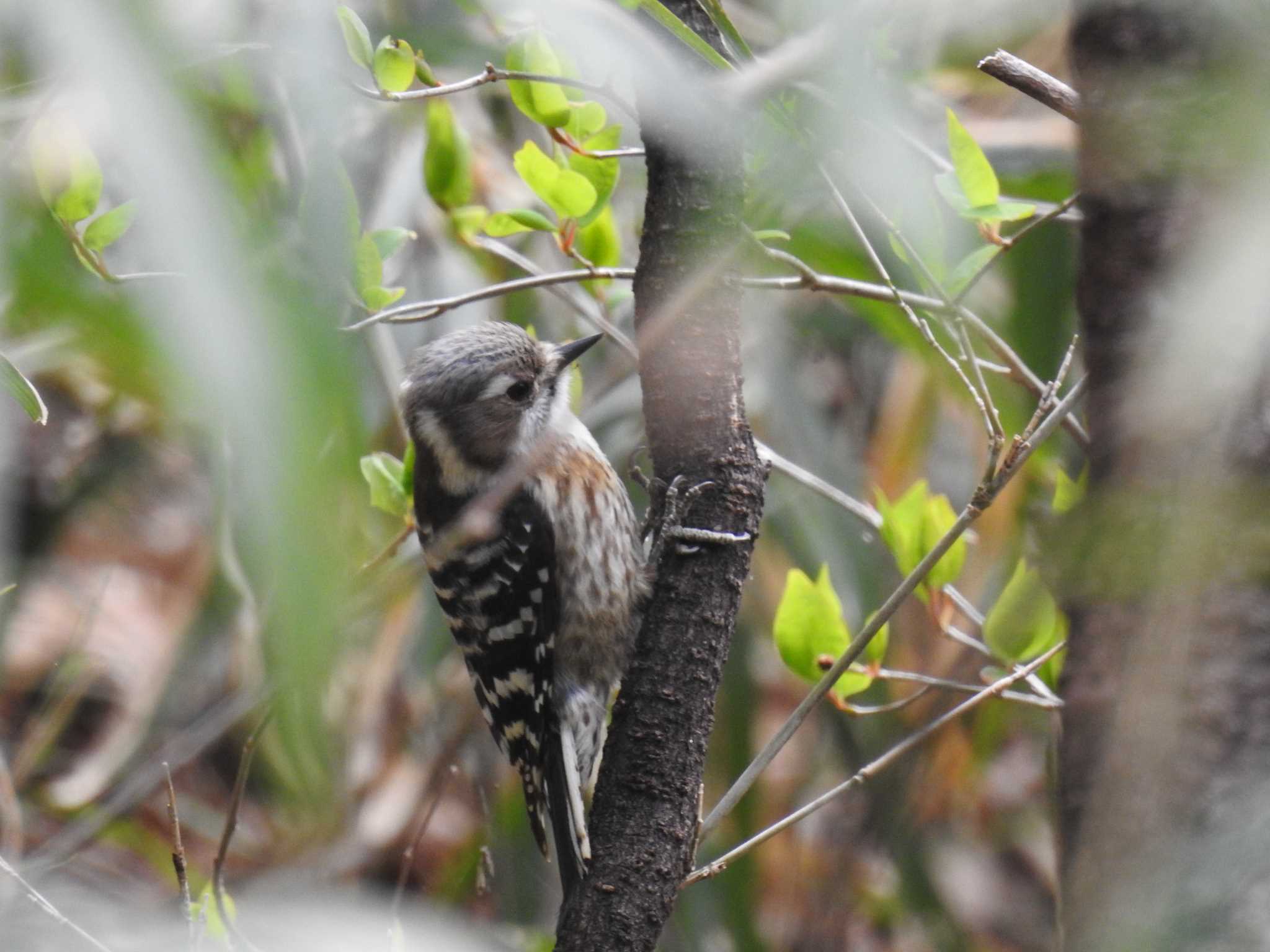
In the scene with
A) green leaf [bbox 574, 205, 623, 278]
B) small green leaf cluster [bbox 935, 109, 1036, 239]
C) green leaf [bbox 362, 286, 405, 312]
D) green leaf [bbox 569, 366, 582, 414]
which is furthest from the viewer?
green leaf [bbox 569, 366, 582, 414]

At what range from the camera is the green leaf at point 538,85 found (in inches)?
52.6

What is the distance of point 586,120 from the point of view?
1.42 meters

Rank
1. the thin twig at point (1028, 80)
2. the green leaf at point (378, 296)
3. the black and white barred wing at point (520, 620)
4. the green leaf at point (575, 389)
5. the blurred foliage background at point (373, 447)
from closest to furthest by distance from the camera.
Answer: the blurred foliage background at point (373, 447)
the thin twig at point (1028, 80)
the green leaf at point (378, 296)
the green leaf at point (575, 389)
the black and white barred wing at point (520, 620)

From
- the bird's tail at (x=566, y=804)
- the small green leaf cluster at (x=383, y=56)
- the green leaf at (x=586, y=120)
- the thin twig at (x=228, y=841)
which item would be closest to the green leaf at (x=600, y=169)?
the green leaf at (x=586, y=120)

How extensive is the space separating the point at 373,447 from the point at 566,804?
1.95ft

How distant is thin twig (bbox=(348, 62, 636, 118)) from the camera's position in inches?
45.5

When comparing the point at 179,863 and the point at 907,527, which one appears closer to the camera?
the point at 179,863

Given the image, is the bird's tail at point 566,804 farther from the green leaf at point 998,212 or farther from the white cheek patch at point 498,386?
the green leaf at point 998,212

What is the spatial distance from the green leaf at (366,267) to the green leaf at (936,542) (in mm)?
686

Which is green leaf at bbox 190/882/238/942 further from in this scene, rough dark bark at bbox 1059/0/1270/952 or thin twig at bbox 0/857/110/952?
rough dark bark at bbox 1059/0/1270/952

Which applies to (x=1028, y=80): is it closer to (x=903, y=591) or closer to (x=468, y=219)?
(x=903, y=591)

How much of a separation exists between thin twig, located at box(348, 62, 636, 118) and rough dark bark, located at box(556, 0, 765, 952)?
0.05m

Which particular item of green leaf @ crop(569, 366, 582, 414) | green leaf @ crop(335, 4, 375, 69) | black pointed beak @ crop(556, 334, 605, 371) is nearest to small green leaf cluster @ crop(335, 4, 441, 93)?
green leaf @ crop(335, 4, 375, 69)

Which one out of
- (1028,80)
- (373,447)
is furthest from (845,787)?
(373,447)
